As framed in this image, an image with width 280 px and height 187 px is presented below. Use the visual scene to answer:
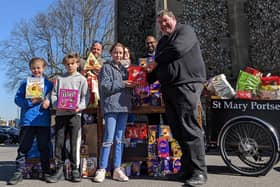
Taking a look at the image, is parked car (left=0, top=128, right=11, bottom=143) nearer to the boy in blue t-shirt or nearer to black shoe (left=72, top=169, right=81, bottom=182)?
the boy in blue t-shirt

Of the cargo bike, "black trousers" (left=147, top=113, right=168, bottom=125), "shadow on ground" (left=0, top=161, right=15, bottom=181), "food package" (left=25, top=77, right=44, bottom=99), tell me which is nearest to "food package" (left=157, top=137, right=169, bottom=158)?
"black trousers" (left=147, top=113, right=168, bottom=125)

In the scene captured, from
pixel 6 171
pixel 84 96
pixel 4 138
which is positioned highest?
pixel 84 96

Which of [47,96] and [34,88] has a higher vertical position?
[34,88]

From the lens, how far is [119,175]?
15.6ft

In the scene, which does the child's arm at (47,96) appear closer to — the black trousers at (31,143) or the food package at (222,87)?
the black trousers at (31,143)

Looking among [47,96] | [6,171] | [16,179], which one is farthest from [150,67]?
[6,171]

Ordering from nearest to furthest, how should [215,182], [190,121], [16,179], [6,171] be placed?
[190,121] → [215,182] → [16,179] → [6,171]

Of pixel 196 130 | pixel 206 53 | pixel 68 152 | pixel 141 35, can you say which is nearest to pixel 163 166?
pixel 196 130

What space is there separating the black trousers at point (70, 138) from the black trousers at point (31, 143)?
155 mm

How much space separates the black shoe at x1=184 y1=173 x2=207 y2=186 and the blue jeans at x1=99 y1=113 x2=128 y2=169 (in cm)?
105

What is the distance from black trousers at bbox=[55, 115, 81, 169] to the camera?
4902 millimetres

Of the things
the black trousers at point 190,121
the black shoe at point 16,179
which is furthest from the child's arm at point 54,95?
the black trousers at point 190,121

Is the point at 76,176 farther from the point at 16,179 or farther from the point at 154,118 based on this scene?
the point at 154,118

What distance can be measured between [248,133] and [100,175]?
2.06 meters
